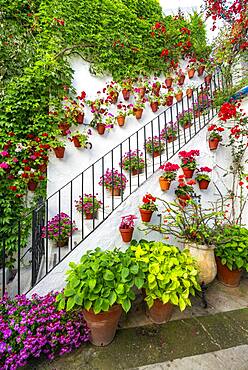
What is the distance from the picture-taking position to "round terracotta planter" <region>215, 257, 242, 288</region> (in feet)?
8.84

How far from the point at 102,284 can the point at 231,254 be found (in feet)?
5.67

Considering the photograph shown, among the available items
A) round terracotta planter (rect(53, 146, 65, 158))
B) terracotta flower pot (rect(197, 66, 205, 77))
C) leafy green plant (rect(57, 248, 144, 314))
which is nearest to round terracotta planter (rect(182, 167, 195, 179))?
leafy green plant (rect(57, 248, 144, 314))

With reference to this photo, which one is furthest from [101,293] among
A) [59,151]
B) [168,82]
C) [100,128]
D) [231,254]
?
[168,82]

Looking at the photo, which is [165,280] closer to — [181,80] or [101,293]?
[101,293]

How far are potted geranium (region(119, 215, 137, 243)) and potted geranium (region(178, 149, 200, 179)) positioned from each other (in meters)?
1.22

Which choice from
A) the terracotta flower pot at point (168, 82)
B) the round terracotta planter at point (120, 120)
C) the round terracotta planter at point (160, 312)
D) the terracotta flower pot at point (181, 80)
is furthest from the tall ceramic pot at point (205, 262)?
the terracotta flower pot at point (181, 80)

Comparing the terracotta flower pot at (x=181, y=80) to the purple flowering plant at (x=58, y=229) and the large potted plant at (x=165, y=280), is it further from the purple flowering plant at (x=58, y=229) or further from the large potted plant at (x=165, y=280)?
the large potted plant at (x=165, y=280)

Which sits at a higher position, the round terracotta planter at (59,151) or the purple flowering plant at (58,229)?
the round terracotta planter at (59,151)

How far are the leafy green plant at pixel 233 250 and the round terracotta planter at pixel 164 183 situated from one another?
917mm

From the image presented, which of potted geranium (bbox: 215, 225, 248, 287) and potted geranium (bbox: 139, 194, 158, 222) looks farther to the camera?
potted geranium (bbox: 139, 194, 158, 222)

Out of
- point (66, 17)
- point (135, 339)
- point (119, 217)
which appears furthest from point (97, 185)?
point (66, 17)

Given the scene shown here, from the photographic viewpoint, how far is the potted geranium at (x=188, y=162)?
3.28m

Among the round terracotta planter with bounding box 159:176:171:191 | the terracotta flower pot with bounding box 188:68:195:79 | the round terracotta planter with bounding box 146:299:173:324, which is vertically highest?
the terracotta flower pot with bounding box 188:68:195:79

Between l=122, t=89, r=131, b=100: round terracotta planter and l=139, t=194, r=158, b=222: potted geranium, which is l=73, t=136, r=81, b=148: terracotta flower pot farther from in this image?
l=139, t=194, r=158, b=222: potted geranium
